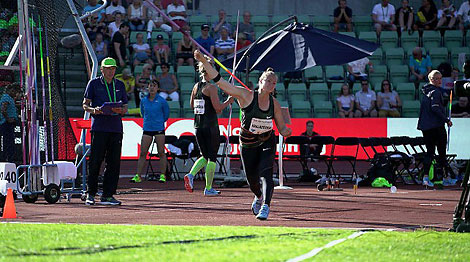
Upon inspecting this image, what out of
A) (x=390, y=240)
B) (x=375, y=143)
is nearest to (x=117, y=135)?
(x=390, y=240)

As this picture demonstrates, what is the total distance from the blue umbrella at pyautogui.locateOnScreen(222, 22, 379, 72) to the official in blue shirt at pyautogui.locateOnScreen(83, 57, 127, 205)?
531cm

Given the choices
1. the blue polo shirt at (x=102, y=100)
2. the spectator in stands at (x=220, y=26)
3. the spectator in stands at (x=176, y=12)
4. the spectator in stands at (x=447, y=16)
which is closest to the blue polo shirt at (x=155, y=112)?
the blue polo shirt at (x=102, y=100)

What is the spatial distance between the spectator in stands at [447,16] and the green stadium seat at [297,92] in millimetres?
5245

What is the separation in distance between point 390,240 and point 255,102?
3.14m

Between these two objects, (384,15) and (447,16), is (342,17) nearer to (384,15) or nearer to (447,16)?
(384,15)

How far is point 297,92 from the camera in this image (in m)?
26.1

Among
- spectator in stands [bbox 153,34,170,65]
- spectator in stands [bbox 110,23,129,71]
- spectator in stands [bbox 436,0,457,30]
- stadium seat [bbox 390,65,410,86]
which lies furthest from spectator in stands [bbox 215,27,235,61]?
spectator in stands [bbox 436,0,457,30]

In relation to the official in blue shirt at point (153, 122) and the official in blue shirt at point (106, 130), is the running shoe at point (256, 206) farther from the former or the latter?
the official in blue shirt at point (153, 122)

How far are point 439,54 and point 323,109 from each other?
14.2 feet

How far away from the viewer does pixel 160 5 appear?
94.8 ft

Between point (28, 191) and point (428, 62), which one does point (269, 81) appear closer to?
point (28, 191)

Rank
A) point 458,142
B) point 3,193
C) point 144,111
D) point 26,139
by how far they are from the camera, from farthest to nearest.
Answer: point 458,142, point 144,111, point 26,139, point 3,193

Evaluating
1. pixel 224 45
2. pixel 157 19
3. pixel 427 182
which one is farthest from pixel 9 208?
pixel 157 19

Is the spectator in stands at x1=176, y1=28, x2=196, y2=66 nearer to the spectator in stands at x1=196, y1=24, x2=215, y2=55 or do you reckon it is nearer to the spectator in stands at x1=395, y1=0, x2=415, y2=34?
the spectator in stands at x1=196, y1=24, x2=215, y2=55
